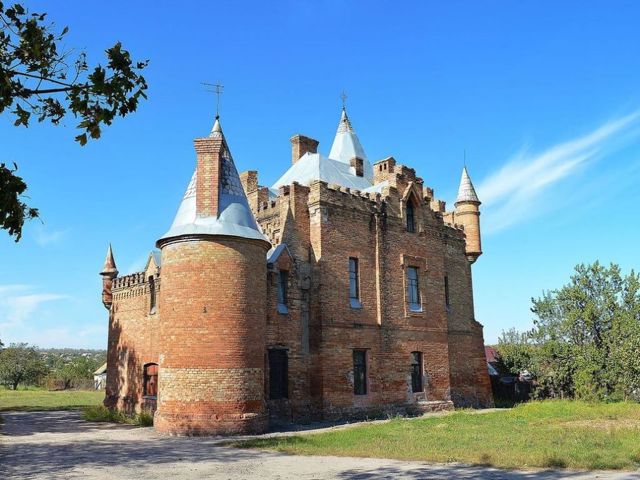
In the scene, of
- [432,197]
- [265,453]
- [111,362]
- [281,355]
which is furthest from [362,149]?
[265,453]

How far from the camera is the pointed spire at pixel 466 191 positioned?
104ft

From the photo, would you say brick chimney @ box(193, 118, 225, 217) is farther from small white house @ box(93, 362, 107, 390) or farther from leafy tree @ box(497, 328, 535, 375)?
small white house @ box(93, 362, 107, 390)

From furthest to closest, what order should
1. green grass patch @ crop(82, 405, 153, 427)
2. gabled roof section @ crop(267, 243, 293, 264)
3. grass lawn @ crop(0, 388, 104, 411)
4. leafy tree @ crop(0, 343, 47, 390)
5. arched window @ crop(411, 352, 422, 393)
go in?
leafy tree @ crop(0, 343, 47, 390), grass lawn @ crop(0, 388, 104, 411), arched window @ crop(411, 352, 422, 393), gabled roof section @ crop(267, 243, 293, 264), green grass patch @ crop(82, 405, 153, 427)

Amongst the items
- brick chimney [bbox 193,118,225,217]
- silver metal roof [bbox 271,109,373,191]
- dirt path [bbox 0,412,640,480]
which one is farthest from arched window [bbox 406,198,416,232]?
dirt path [bbox 0,412,640,480]

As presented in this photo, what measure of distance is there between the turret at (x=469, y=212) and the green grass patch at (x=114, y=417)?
58.5ft

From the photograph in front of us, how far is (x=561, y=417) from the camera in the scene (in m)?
21.5

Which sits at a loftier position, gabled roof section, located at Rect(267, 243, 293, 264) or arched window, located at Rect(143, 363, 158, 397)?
gabled roof section, located at Rect(267, 243, 293, 264)

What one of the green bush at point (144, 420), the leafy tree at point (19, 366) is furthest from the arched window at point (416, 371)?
the leafy tree at point (19, 366)

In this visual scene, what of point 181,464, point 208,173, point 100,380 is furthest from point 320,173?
point 100,380

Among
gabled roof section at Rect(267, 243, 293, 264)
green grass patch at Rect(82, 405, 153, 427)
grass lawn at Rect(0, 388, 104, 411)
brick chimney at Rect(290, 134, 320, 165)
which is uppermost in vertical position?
brick chimney at Rect(290, 134, 320, 165)

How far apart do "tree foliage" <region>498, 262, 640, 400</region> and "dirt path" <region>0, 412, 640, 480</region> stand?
62.4 feet

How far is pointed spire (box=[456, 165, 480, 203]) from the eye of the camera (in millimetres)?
31547

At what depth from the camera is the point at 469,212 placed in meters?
31.7

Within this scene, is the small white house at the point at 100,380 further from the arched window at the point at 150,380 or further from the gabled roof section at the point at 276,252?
the gabled roof section at the point at 276,252
